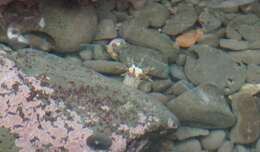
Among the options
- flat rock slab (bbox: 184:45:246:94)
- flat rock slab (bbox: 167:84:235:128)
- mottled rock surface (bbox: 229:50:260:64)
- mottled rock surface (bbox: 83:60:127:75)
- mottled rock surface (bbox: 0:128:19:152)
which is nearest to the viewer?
mottled rock surface (bbox: 0:128:19:152)

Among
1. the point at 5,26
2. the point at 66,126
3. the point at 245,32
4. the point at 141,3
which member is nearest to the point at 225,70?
the point at 245,32

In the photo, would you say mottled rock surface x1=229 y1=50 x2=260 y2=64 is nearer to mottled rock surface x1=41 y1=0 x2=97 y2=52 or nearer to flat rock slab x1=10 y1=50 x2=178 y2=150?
flat rock slab x1=10 y1=50 x2=178 y2=150

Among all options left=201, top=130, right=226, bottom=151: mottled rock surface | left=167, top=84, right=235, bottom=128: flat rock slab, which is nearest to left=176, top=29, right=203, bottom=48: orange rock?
left=167, top=84, right=235, bottom=128: flat rock slab

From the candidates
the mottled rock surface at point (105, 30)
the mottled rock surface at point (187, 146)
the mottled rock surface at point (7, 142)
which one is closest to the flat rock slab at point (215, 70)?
the mottled rock surface at point (187, 146)

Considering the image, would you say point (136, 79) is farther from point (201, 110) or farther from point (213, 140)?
point (213, 140)

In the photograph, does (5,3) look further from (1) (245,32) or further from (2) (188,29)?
(1) (245,32)

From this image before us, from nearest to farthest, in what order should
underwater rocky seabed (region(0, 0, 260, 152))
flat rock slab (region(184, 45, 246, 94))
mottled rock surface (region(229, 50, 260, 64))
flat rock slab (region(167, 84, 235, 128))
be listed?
underwater rocky seabed (region(0, 0, 260, 152))
flat rock slab (region(167, 84, 235, 128))
flat rock slab (region(184, 45, 246, 94))
mottled rock surface (region(229, 50, 260, 64))

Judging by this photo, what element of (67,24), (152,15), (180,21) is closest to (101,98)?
(67,24)
